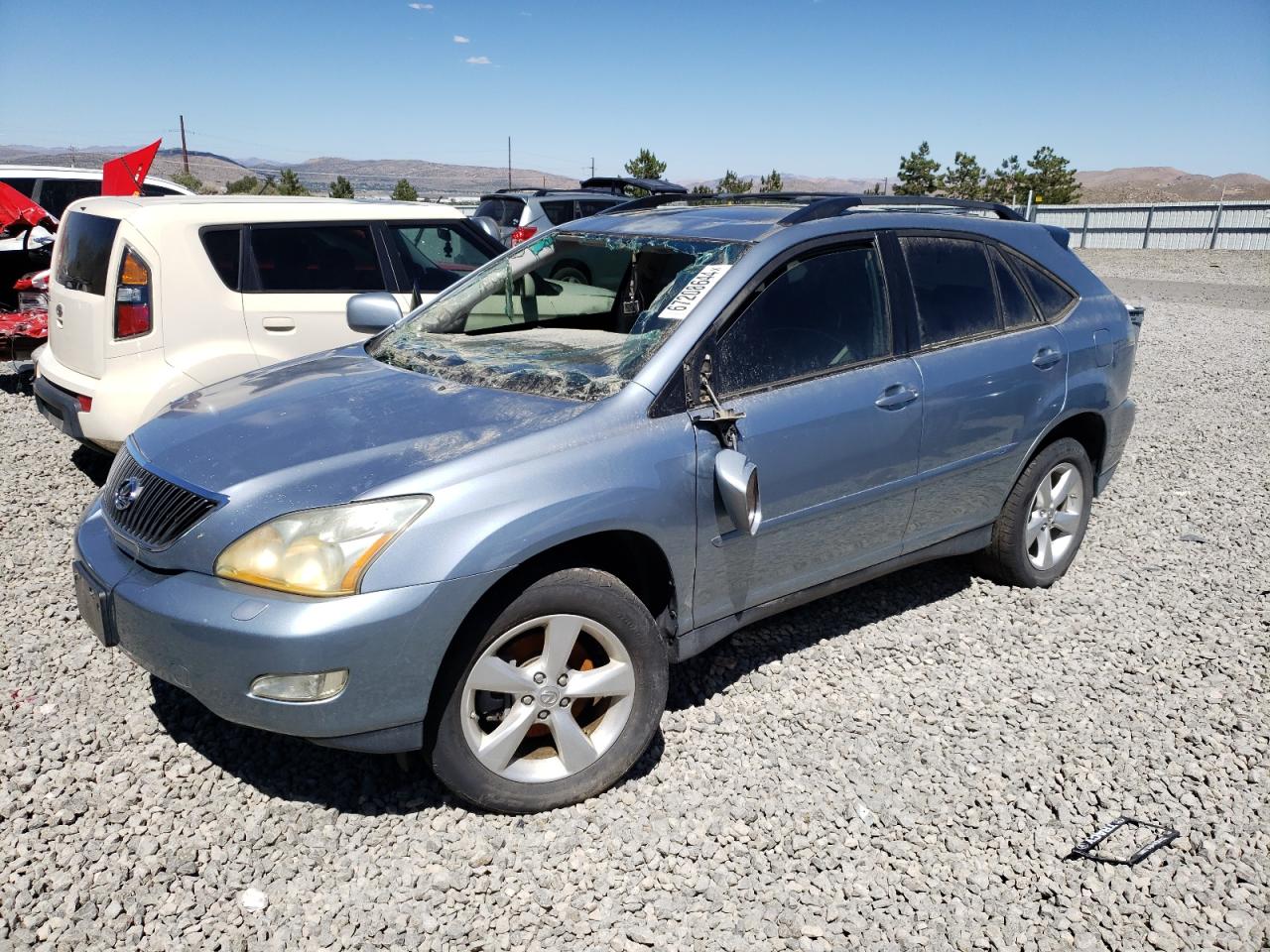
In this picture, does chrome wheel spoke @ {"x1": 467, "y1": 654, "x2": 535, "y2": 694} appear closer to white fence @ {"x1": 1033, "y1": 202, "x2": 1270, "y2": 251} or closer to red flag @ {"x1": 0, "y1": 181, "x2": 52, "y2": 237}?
red flag @ {"x1": 0, "y1": 181, "x2": 52, "y2": 237}

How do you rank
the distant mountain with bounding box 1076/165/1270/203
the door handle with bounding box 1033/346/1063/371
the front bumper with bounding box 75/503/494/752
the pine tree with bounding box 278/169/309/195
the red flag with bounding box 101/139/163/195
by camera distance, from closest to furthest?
the front bumper with bounding box 75/503/494/752 < the door handle with bounding box 1033/346/1063/371 < the red flag with bounding box 101/139/163/195 < the pine tree with bounding box 278/169/309/195 < the distant mountain with bounding box 1076/165/1270/203

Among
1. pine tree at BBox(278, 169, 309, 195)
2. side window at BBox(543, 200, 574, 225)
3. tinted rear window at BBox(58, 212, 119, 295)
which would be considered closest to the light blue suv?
tinted rear window at BBox(58, 212, 119, 295)

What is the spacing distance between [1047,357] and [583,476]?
245 centimetres

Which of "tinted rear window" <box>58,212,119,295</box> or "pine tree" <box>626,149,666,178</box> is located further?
"pine tree" <box>626,149,666,178</box>

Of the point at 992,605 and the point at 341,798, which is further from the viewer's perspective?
the point at 992,605

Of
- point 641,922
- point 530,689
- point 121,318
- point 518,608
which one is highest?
point 121,318

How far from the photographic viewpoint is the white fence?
28234 mm

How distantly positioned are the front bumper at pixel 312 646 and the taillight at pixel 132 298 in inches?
120

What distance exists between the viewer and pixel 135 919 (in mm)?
2469

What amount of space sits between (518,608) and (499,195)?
13.2 meters

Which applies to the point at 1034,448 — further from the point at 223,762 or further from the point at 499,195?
the point at 499,195

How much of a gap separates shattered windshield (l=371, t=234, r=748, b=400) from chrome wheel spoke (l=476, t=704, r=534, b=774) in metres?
0.97

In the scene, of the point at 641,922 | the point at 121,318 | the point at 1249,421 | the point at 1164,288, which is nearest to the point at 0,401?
the point at 121,318

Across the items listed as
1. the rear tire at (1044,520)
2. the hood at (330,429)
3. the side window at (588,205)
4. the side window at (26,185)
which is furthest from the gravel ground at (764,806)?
the side window at (588,205)
